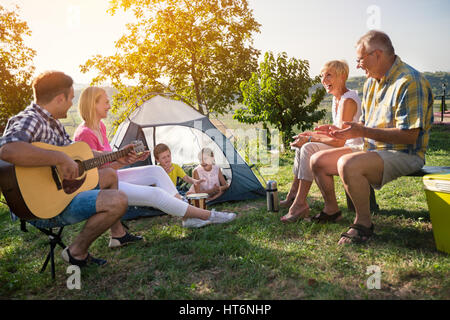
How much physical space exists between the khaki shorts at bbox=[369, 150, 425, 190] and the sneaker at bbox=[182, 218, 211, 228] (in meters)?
1.76

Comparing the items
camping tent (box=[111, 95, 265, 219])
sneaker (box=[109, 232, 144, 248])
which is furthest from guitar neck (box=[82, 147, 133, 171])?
camping tent (box=[111, 95, 265, 219])

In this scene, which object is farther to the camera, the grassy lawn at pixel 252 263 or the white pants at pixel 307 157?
the white pants at pixel 307 157

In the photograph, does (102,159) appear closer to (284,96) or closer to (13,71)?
(284,96)

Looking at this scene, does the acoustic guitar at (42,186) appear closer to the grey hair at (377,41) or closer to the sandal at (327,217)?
the sandal at (327,217)

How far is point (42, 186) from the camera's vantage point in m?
2.37

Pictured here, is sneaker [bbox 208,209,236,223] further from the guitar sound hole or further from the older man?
the guitar sound hole

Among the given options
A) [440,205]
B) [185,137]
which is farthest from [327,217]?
[185,137]

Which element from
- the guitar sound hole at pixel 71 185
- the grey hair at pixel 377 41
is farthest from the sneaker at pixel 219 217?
the grey hair at pixel 377 41

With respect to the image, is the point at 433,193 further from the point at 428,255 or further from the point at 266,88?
the point at 266,88

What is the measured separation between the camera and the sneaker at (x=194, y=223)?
3576 millimetres

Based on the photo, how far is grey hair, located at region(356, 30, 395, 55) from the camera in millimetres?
2781

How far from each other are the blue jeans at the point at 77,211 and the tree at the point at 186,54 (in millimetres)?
7970

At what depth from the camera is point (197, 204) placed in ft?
12.6
